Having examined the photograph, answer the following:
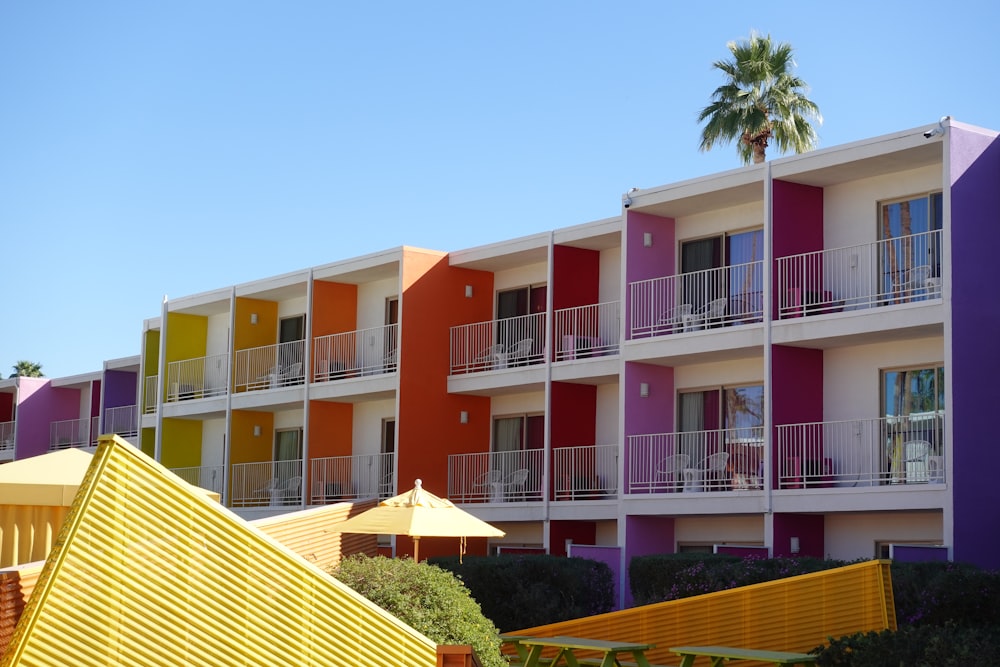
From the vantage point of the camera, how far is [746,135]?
3588 centimetres

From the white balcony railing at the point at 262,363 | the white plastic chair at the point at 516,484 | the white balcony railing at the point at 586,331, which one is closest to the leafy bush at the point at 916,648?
the white balcony railing at the point at 586,331

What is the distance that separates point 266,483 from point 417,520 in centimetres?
1609

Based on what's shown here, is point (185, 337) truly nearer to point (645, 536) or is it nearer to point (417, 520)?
point (645, 536)

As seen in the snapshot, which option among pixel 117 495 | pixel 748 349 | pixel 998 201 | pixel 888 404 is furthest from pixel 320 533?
pixel 117 495

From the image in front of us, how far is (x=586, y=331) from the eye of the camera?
27391mm

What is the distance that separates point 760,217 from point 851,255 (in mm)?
2241

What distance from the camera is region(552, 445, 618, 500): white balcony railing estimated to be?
26406mm

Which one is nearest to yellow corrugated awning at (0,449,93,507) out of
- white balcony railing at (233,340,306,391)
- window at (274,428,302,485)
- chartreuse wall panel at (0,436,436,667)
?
chartreuse wall panel at (0,436,436,667)

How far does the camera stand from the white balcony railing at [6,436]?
1874 inches

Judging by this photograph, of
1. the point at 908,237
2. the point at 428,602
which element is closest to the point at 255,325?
the point at 908,237

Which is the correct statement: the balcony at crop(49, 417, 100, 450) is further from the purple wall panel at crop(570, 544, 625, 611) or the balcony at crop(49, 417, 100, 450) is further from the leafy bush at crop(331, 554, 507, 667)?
the leafy bush at crop(331, 554, 507, 667)

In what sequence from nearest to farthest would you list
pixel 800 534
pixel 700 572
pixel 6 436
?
1. pixel 700 572
2. pixel 800 534
3. pixel 6 436

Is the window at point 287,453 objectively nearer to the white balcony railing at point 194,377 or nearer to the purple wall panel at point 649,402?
the white balcony railing at point 194,377

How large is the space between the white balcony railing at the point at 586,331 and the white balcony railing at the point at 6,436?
88.5 feet
